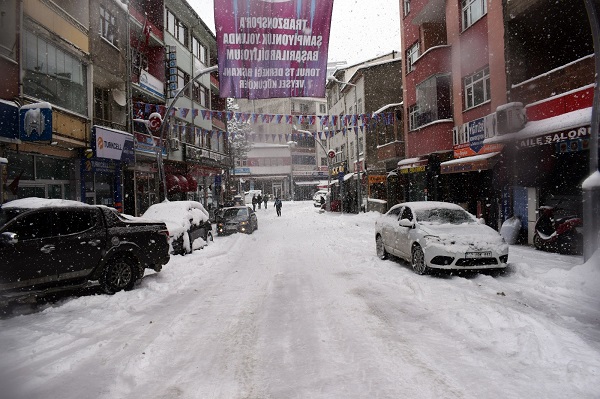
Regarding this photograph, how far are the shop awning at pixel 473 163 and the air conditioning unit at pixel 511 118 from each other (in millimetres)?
1356

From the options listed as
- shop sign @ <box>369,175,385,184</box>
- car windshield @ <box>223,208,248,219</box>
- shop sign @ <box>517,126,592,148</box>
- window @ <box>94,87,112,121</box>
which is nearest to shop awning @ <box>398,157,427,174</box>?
shop sign @ <box>369,175,385,184</box>

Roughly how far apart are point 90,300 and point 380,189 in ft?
95.9

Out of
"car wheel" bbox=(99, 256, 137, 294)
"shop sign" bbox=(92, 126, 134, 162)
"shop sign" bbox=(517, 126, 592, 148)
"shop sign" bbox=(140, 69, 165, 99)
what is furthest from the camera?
"shop sign" bbox=(140, 69, 165, 99)

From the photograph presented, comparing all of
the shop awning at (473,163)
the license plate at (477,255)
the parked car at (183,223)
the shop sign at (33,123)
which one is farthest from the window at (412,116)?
the shop sign at (33,123)

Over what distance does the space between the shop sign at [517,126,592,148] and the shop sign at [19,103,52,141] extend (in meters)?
13.9

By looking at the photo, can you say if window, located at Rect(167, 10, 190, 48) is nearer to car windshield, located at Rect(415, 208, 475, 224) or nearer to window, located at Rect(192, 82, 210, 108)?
window, located at Rect(192, 82, 210, 108)

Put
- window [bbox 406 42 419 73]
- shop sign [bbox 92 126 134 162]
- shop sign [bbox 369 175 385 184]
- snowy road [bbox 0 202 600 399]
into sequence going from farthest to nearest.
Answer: shop sign [bbox 369 175 385 184] < window [bbox 406 42 419 73] < shop sign [bbox 92 126 134 162] < snowy road [bbox 0 202 600 399]

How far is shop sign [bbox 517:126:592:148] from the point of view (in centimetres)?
1000

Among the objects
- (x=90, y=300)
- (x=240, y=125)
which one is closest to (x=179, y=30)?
(x=90, y=300)

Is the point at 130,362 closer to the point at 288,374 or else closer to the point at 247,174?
the point at 288,374

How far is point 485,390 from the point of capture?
3.43 meters

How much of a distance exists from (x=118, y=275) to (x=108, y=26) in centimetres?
1502

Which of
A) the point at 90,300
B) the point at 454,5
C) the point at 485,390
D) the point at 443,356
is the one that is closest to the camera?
the point at 485,390

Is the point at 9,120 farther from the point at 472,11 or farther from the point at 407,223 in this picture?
the point at 472,11
